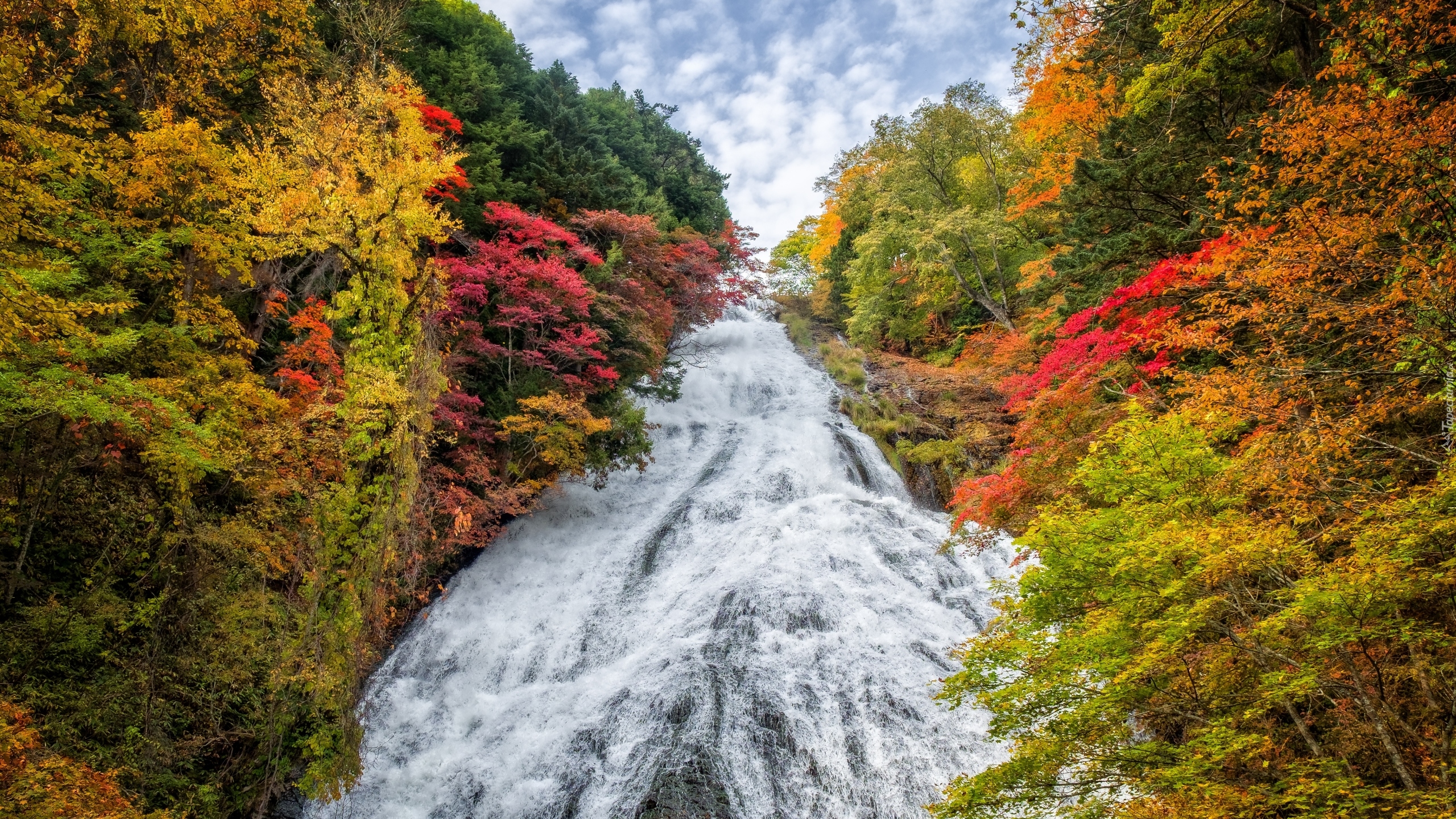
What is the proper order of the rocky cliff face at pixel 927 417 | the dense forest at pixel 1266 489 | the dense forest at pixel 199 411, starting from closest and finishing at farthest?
Result: the dense forest at pixel 1266 489 < the dense forest at pixel 199 411 < the rocky cliff face at pixel 927 417

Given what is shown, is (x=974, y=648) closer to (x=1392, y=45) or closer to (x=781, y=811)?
(x=781, y=811)

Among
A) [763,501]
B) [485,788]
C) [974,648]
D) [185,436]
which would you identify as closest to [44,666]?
[185,436]

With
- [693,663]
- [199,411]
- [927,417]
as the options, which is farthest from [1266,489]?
[927,417]

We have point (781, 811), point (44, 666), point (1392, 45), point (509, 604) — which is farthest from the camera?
point (509, 604)

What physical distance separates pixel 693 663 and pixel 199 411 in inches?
296

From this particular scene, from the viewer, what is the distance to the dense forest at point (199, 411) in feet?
20.5

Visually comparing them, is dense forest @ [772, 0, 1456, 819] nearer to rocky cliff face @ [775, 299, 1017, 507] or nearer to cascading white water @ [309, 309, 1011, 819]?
cascading white water @ [309, 309, 1011, 819]

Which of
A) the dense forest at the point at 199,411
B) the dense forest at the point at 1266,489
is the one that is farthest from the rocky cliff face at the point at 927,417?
the dense forest at the point at 199,411

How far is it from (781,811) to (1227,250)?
7.98 metres

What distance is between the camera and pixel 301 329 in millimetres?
10445

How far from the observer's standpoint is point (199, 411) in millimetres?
8000

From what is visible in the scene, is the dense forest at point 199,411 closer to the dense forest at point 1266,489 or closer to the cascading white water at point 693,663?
the cascading white water at point 693,663

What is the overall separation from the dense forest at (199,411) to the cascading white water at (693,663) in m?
1.30

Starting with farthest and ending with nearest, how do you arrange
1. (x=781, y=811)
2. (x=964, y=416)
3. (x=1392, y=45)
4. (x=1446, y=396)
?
1. (x=964, y=416)
2. (x=781, y=811)
3. (x=1392, y=45)
4. (x=1446, y=396)
